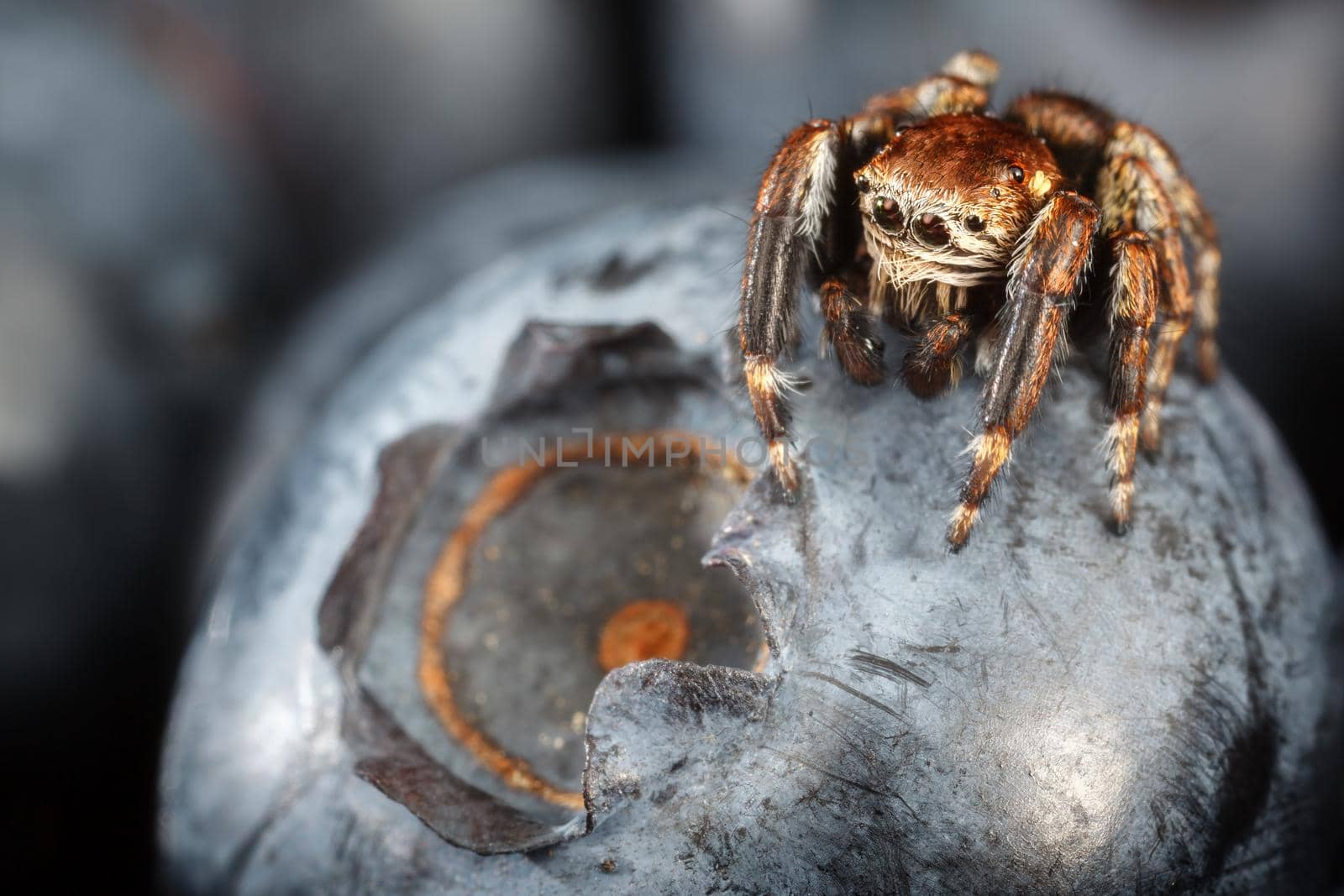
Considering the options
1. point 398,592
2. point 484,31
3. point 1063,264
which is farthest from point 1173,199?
point 484,31

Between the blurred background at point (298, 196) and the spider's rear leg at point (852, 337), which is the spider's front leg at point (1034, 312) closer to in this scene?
the spider's rear leg at point (852, 337)

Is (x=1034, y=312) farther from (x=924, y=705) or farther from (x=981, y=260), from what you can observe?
(x=924, y=705)

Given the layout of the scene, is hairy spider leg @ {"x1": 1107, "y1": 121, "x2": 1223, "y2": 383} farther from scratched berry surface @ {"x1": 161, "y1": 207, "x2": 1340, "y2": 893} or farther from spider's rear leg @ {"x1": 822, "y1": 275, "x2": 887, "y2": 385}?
spider's rear leg @ {"x1": 822, "y1": 275, "x2": 887, "y2": 385}

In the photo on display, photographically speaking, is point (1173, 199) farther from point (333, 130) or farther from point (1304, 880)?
point (333, 130)

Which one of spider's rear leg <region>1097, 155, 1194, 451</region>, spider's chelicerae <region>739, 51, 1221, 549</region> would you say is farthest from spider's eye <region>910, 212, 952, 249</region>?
spider's rear leg <region>1097, 155, 1194, 451</region>

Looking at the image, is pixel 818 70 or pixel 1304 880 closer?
pixel 1304 880
